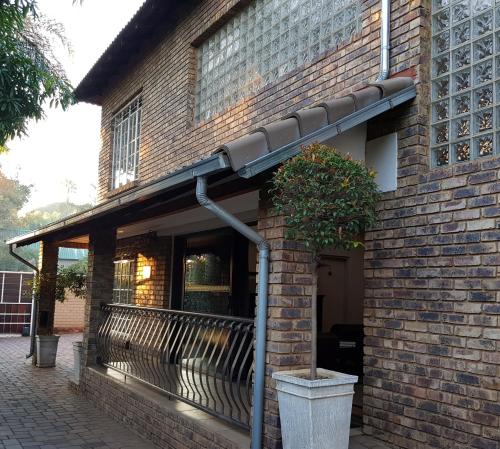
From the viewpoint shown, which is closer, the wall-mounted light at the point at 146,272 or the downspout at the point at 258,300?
the downspout at the point at 258,300

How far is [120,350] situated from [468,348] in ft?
16.8

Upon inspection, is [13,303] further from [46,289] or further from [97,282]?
[97,282]

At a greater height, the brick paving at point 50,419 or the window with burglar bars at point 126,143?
the window with burglar bars at point 126,143

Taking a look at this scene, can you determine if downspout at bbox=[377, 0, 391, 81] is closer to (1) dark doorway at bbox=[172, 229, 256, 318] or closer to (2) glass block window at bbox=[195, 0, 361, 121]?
(2) glass block window at bbox=[195, 0, 361, 121]

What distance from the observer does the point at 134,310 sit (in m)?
6.89

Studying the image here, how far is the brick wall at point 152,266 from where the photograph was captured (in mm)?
9195

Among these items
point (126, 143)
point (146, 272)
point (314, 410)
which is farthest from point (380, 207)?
point (126, 143)

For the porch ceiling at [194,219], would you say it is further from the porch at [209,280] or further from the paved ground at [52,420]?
the paved ground at [52,420]

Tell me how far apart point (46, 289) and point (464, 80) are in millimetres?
9796

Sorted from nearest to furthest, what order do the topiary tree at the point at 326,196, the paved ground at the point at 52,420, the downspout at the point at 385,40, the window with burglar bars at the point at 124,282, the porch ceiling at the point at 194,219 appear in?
the topiary tree at the point at 326,196, the downspout at the point at 385,40, the paved ground at the point at 52,420, the porch ceiling at the point at 194,219, the window with burglar bars at the point at 124,282

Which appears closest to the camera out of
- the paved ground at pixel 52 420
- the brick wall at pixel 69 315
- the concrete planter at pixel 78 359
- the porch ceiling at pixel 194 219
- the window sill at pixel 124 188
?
the paved ground at pixel 52 420

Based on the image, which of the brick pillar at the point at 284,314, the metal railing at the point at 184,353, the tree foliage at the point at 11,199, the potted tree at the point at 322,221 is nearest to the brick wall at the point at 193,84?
the potted tree at the point at 322,221

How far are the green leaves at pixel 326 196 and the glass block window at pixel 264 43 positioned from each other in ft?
7.08

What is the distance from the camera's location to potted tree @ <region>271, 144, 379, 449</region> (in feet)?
10.9
